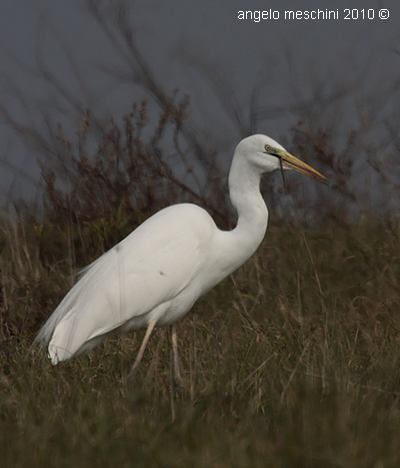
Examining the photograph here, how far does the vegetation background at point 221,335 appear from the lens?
8.30 ft

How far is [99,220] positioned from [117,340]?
182 cm

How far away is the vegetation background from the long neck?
1.54ft

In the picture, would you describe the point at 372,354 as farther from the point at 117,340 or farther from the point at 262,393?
the point at 117,340

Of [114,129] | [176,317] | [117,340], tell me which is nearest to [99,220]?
[114,129]

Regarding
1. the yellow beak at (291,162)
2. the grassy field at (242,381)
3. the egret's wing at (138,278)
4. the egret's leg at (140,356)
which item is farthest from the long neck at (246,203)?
the egret's leg at (140,356)

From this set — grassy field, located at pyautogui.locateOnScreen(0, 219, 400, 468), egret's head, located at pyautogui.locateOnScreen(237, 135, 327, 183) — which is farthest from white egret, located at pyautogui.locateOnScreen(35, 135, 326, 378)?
grassy field, located at pyautogui.locateOnScreen(0, 219, 400, 468)

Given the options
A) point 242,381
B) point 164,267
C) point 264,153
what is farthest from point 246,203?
point 242,381

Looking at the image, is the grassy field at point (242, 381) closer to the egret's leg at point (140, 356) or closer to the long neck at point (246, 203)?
the egret's leg at point (140, 356)

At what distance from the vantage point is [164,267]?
3859 mm

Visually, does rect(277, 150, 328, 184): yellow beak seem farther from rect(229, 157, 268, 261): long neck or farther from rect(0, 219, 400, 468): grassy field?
rect(0, 219, 400, 468): grassy field

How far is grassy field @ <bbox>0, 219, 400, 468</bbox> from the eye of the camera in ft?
8.11

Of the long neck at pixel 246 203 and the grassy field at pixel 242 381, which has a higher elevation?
the long neck at pixel 246 203

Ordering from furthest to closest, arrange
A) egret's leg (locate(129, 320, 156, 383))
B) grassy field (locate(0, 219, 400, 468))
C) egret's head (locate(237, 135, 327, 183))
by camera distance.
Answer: egret's head (locate(237, 135, 327, 183)) → egret's leg (locate(129, 320, 156, 383)) → grassy field (locate(0, 219, 400, 468))

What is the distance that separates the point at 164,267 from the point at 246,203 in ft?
2.00
